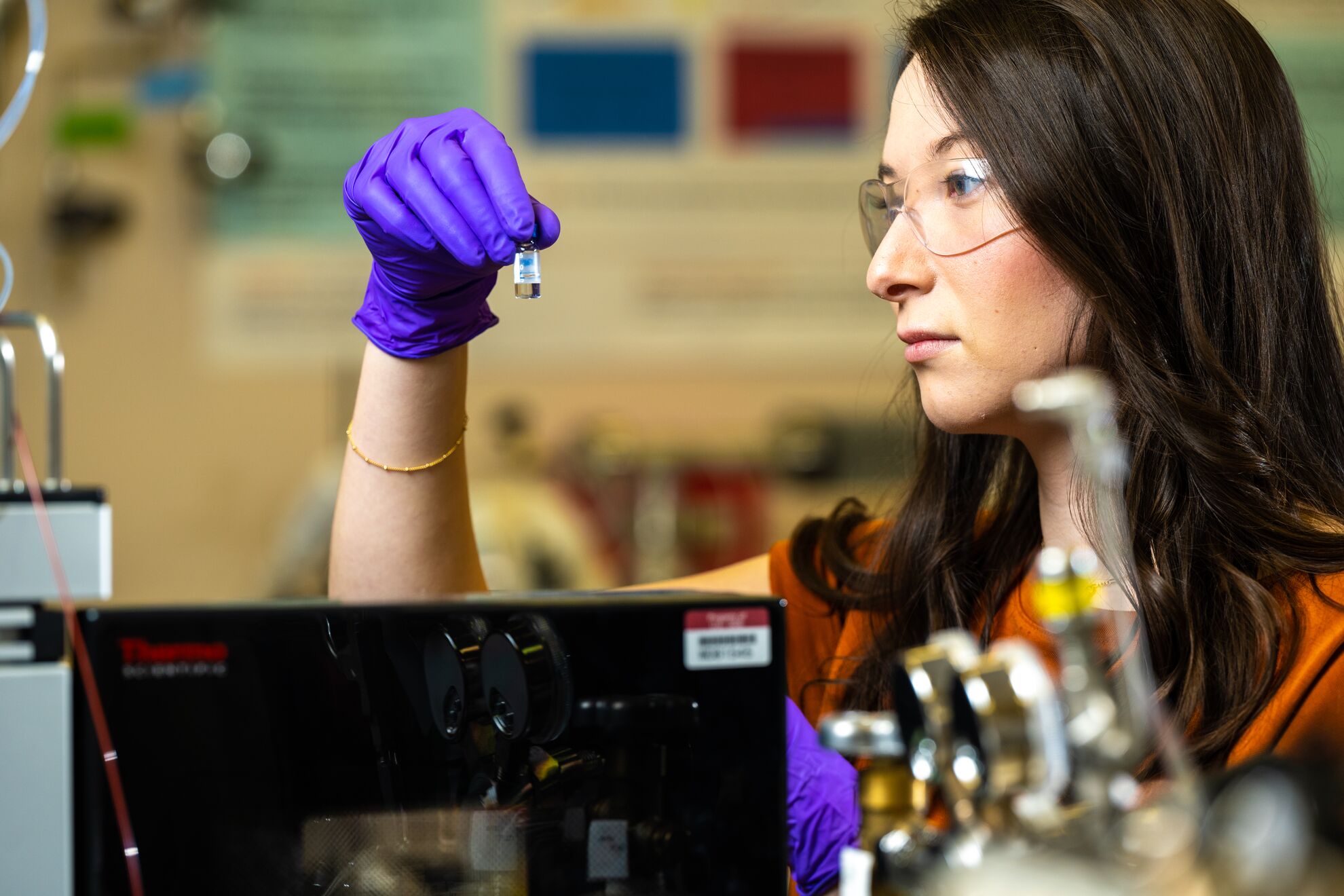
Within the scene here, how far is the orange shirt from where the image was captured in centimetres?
87

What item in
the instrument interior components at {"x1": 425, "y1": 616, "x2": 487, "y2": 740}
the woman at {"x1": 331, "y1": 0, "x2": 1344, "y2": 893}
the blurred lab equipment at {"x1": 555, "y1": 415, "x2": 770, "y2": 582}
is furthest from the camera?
the blurred lab equipment at {"x1": 555, "y1": 415, "x2": 770, "y2": 582}

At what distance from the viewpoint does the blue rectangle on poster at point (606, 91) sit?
3.23 metres

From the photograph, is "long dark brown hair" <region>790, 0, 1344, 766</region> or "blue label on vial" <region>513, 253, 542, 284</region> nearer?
"blue label on vial" <region>513, 253, 542, 284</region>

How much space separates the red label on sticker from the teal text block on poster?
9.07ft

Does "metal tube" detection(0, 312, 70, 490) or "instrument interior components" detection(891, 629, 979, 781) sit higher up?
"metal tube" detection(0, 312, 70, 490)

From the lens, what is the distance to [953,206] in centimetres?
93

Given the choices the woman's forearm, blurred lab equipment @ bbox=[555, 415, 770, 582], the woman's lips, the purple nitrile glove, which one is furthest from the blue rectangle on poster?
the purple nitrile glove

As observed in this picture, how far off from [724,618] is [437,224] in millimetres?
375

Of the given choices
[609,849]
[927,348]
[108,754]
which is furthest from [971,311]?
[108,754]

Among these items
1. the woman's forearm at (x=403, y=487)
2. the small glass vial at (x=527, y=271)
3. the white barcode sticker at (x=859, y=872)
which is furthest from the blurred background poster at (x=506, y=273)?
the white barcode sticker at (x=859, y=872)

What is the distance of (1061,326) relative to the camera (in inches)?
37.1

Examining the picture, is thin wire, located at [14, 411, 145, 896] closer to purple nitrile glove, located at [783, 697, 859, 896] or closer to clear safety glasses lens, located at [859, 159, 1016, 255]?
purple nitrile glove, located at [783, 697, 859, 896]

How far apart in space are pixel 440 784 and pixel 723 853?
14cm

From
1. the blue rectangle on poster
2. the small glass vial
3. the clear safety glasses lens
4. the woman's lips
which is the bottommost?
the woman's lips
